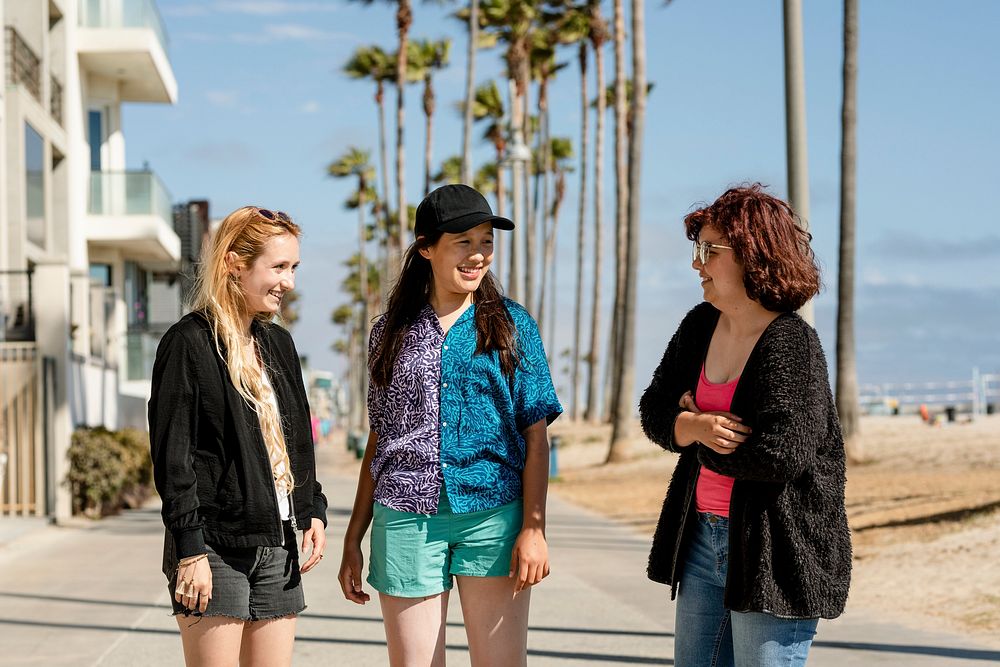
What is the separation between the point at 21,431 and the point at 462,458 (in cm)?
1518

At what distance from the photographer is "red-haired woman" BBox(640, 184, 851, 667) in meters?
3.34

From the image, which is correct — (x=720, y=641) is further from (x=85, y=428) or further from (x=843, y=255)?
(x=843, y=255)

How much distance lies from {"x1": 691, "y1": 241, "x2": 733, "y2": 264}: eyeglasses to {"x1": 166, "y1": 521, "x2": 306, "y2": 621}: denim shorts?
4.80 ft

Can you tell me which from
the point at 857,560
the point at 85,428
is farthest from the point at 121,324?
the point at 857,560

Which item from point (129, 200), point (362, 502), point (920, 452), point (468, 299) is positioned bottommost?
point (920, 452)

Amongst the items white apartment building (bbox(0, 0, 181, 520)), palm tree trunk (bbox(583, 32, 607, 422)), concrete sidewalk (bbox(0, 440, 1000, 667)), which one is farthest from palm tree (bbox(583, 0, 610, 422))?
concrete sidewalk (bbox(0, 440, 1000, 667))

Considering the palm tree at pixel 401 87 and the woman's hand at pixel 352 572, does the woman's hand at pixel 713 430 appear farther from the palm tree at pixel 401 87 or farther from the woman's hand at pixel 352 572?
the palm tree at pixel 401 87

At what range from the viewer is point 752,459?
3332 mm

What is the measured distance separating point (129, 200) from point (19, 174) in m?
5.71

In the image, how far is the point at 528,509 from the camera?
3.89 metres

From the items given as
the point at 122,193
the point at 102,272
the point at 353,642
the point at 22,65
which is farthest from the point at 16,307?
the point at 353,642

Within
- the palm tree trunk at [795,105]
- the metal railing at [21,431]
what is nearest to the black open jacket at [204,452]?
the palm tree trunk at [795,105]

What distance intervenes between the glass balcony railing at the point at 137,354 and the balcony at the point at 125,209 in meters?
2.08

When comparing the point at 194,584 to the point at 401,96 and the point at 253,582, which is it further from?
the point at 401,96
